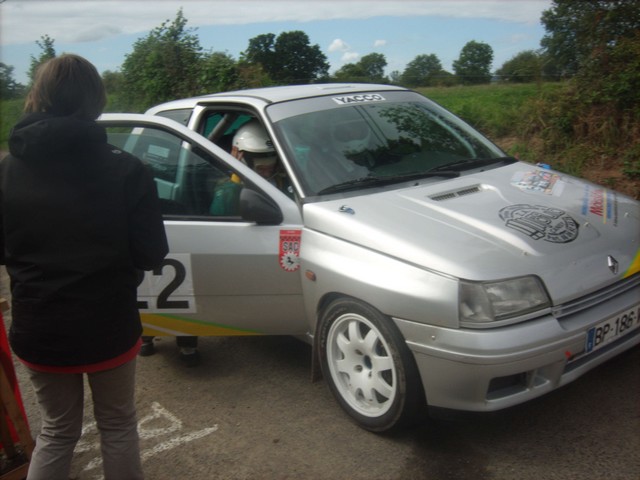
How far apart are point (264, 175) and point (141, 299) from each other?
108 cm

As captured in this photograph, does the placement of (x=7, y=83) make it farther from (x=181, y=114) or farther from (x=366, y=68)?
(x=181, y=114)

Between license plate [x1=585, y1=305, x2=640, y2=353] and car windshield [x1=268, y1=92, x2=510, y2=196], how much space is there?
1.25m

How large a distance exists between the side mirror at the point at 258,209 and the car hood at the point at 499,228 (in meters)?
0.18

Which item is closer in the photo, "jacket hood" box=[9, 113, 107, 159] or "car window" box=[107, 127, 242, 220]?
"jacket hood" box=[9, 113, 107, 159]

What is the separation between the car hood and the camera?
9.21 ft

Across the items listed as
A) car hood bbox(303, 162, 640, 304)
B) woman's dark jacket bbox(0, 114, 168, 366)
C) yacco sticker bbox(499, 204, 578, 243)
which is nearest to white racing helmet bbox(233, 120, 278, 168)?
car hood bbox(303, 162, 640, 304)

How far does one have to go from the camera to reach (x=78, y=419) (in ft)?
7.86

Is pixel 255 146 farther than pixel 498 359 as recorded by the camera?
Yes

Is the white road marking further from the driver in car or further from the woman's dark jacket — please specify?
the driver in car

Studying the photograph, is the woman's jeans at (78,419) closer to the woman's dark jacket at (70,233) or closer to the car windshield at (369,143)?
the woman's dark jacket at (70,233)

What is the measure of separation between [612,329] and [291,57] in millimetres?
16049

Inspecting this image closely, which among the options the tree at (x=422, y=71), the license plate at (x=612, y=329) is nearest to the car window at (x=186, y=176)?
the license plate at (x=612, y=329)

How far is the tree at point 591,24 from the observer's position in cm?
730

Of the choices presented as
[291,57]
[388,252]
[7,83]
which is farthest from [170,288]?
[291,57]
